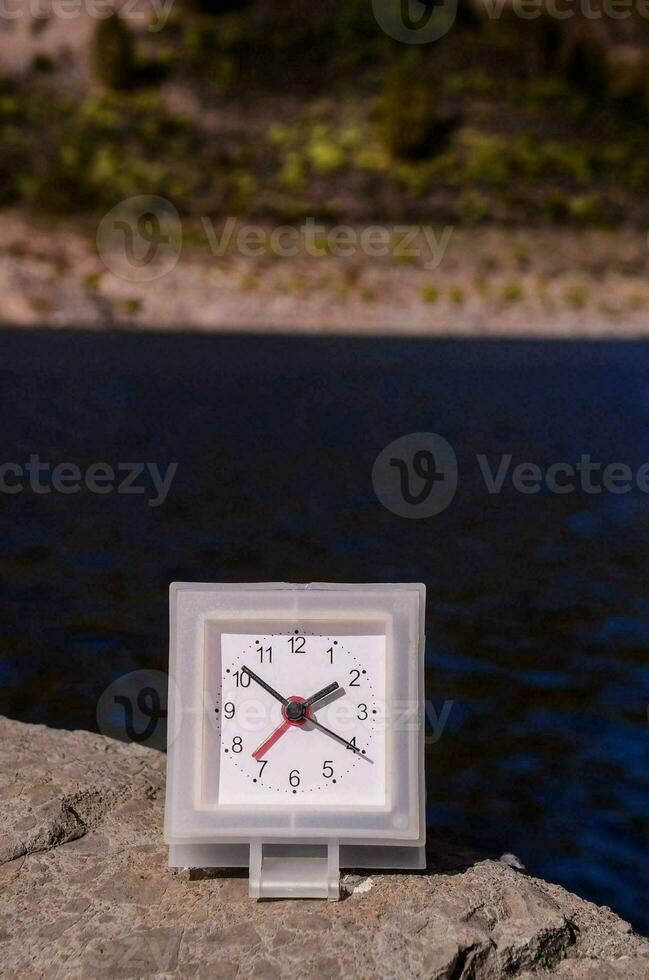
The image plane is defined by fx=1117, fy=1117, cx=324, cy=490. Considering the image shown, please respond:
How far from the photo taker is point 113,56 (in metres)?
45.4

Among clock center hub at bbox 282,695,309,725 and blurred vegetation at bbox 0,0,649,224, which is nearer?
clock center hub at bbox 282,695,309,725

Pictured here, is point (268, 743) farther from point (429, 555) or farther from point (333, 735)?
point (429, 555)

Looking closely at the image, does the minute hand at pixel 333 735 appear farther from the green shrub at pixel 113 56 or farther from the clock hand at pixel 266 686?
the green shrub at pixel 113 56

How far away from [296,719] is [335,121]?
44.8m

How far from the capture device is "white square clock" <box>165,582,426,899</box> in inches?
141

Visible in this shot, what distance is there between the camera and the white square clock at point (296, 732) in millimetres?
3590

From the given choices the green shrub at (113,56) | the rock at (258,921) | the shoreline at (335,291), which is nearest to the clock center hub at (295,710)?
the rock at (258,921)

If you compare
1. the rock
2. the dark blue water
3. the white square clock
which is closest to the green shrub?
the dark blue water

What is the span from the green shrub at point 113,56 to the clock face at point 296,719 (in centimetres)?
4610

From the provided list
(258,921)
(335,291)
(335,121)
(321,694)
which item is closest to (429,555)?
(321,694)

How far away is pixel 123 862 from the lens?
12.9 feet

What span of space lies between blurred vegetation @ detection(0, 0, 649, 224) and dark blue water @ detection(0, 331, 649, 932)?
20.5 m

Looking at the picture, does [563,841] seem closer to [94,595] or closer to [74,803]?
[74,803]

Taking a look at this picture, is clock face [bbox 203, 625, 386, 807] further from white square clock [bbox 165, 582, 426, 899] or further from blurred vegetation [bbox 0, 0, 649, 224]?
blurred vegetation [bbox 0, 0, 649, 224]
